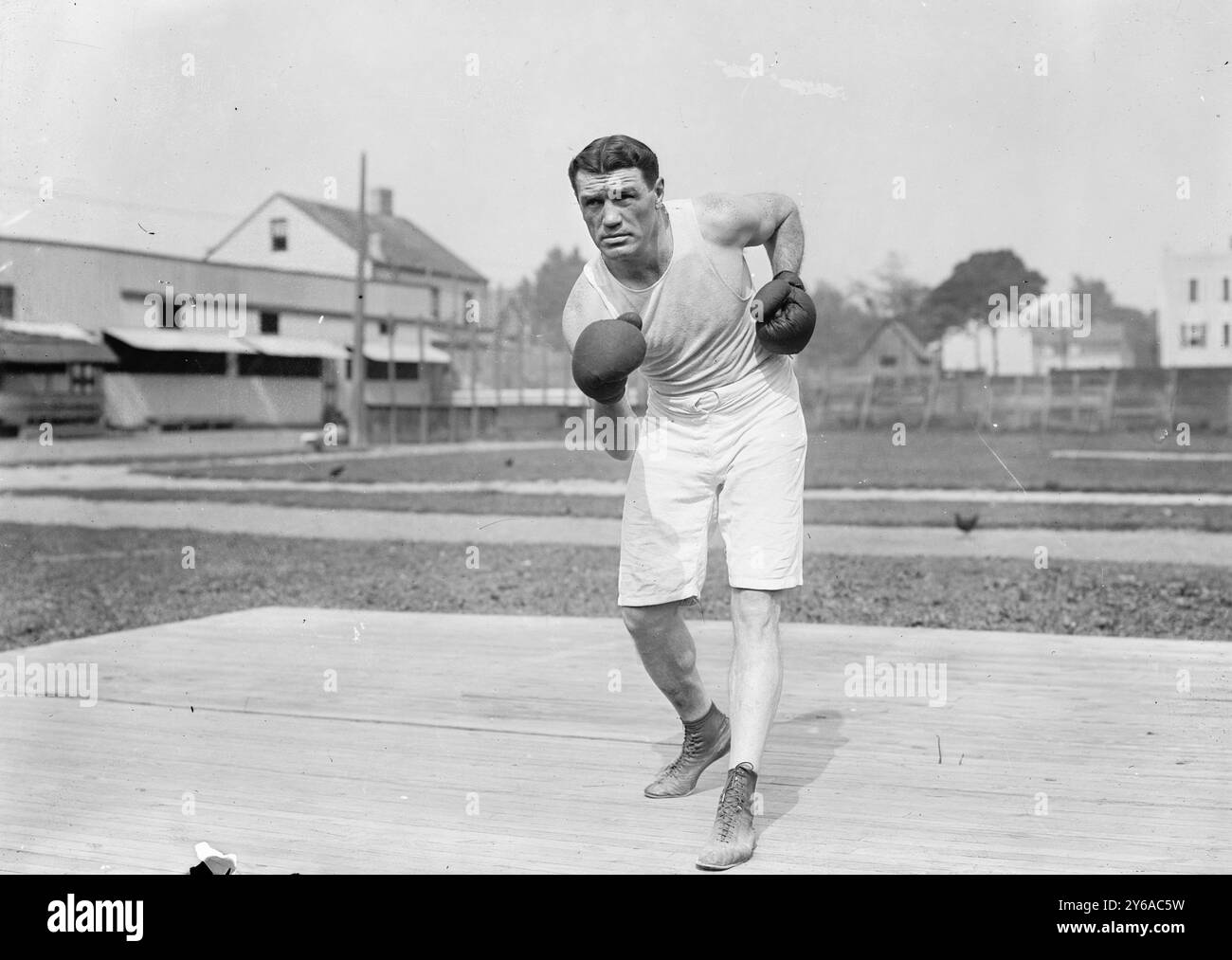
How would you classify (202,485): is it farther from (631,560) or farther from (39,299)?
(39,299)

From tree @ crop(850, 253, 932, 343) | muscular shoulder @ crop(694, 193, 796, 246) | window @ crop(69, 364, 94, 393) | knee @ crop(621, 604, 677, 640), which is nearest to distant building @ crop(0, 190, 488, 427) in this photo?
window @ crop(69, 364, 94, 393)

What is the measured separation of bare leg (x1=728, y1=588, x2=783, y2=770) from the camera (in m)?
3.52

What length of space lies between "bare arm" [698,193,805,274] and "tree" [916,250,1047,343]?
4367 centimetres

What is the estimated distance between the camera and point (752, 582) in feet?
11.8

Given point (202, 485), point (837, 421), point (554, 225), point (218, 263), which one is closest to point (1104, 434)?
point (837, 421)

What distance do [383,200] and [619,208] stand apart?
47.4 m

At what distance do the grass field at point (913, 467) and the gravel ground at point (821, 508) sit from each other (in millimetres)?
2161

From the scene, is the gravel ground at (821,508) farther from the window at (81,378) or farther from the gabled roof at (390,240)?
the gabled roof at (390,240)

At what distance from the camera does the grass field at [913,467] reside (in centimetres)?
1781

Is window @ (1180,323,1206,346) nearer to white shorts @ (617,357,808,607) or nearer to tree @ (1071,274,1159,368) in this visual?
tree @ (1071,274,1159,368)

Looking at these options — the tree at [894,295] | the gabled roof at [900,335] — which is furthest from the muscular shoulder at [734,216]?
the gabled roof at [900,335]

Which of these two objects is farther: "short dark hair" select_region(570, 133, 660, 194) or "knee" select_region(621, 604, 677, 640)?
"knee" select_region(621, 604, 677, 640)

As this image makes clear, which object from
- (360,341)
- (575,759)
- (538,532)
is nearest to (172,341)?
(360,341)

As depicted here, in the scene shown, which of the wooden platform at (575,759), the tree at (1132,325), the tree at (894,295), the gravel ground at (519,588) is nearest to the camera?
the wooden platform at (575,759)
